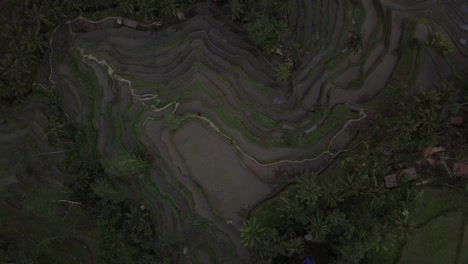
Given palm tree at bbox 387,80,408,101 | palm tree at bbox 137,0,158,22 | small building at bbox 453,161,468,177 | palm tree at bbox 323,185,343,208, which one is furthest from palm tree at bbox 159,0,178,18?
small building at bbox 453,161,468,177

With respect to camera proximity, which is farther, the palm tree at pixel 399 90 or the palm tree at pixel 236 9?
the palm tree at pixel 236 9

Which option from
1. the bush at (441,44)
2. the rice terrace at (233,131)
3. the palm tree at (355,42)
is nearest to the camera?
the rice terrace at (233,131)

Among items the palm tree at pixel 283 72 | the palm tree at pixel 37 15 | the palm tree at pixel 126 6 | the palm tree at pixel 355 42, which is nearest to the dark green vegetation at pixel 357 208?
the palm tree at pixel 355 42

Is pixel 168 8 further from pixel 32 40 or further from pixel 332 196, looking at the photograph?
pixel 332 196

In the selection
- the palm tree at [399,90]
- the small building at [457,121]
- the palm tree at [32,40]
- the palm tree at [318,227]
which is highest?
the palm tree at [399,90]

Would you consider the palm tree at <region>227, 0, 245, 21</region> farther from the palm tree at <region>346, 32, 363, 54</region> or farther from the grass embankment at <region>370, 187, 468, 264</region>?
the grass embankment at <region>370, 187, 468, 264</region>

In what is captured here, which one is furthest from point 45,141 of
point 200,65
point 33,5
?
point 200,65

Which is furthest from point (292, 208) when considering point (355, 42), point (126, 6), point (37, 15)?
point (37, 15)

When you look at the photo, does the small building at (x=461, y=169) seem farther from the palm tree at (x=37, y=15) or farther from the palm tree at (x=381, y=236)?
the palm tree at (x=37, y=15)
